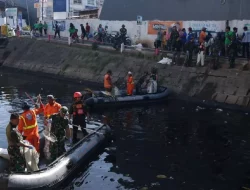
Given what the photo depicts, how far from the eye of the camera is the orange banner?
2838 centimetres

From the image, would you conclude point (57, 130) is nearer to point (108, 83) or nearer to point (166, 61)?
point (108, 83)

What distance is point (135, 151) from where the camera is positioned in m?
12.5

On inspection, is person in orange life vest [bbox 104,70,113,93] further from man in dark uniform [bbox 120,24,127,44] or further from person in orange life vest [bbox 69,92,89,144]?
man in dark uniform [bbox 120,24,127,44]

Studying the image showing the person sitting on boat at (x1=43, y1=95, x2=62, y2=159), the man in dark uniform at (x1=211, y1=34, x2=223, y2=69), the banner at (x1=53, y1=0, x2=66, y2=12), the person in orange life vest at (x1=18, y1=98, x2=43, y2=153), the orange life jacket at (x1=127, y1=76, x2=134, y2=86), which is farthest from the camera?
the banner at (x1=53, y1=0, x2=66, y2=12)

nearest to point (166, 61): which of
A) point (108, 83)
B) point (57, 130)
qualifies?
point (108, 83)

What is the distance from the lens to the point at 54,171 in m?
9.33

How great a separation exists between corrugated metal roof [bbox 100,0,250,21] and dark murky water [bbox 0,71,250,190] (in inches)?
336

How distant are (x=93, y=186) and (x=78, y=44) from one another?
23.4 metres

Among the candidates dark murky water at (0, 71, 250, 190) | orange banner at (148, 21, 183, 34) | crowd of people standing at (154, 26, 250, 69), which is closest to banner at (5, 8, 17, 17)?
orange banner at (148, 21, 183, 34)

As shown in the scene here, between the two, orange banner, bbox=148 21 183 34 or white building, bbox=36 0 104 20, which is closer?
orange banner, bbox=148 21 183 34

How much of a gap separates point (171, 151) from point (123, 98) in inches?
282

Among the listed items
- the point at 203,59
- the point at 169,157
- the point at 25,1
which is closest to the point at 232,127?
the point at 169,157

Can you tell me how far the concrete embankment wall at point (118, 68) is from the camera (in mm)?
20913

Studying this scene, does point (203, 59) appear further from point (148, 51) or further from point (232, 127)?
point (232, 127)
